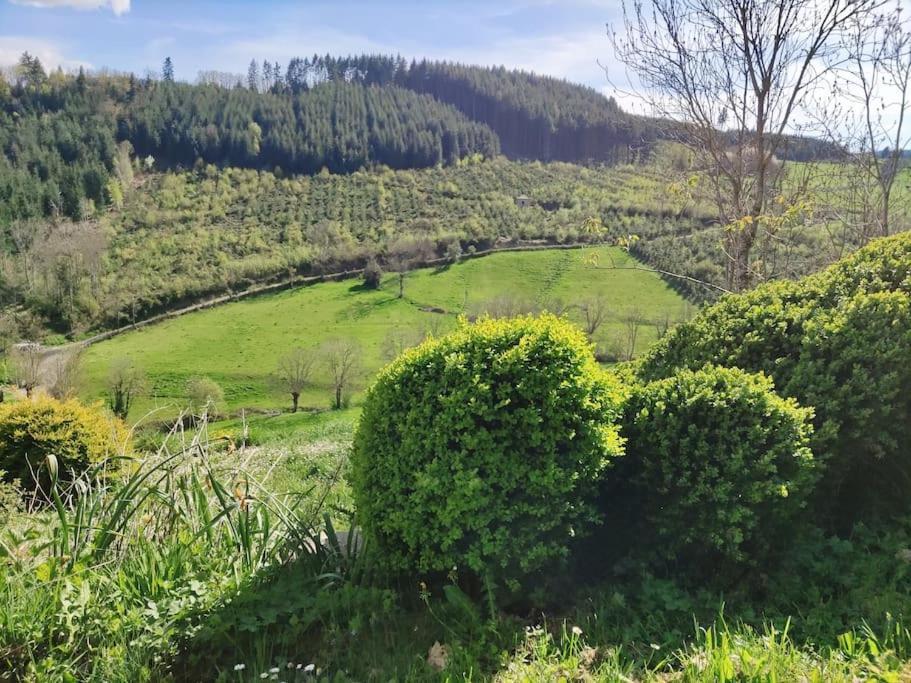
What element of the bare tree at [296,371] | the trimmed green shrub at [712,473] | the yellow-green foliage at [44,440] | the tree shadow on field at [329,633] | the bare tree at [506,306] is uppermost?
the trimmed green shrub at [712,473]

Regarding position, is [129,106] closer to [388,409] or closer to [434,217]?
[434,217]

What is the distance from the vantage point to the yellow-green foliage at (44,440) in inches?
392

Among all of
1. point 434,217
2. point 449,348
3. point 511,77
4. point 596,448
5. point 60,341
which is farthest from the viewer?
point 511,77

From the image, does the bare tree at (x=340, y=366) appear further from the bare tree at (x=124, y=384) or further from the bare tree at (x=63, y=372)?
the bare tree at (x=63, y=372)

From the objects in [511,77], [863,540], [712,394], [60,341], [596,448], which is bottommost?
[60,341]

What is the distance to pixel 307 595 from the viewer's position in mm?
3357

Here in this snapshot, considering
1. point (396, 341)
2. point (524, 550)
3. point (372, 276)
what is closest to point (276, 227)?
point (372, 276)

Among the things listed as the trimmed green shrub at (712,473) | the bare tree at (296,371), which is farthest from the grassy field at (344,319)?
the trimmed green shrub at (712,473)

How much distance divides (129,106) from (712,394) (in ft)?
568

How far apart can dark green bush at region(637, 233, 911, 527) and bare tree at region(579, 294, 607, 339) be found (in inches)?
2300

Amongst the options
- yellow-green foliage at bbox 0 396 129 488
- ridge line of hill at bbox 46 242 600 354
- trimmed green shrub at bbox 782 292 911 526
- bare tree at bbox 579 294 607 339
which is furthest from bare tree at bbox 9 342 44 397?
trimmed green shrub at bbox 782 292 911 526

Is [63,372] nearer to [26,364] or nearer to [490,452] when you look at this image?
[26,364]

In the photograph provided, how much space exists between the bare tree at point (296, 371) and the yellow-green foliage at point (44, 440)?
45.3 m

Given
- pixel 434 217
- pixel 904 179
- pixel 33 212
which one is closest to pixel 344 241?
pixel 434 217
